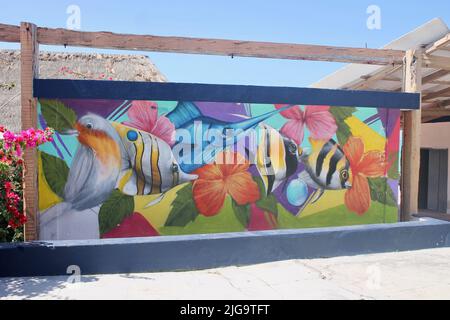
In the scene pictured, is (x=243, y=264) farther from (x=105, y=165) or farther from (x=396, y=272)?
(x=105, y=165)

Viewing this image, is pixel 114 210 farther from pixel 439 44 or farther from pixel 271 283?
pixel 439 44

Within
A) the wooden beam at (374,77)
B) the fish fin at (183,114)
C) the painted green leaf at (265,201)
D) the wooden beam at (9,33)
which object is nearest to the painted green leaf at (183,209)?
the fish fin at (183,114)

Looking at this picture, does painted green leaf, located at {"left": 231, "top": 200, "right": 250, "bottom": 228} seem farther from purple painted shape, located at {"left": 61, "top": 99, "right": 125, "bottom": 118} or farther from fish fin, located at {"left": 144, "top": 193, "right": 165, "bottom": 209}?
purple painted shape, located at {"left": 61, "top": 99, "right": 125, "bottom": 118}

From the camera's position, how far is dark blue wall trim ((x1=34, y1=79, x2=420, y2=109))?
6133mm

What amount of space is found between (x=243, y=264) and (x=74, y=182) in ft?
8.80

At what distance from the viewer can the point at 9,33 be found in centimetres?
595

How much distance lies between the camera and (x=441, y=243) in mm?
6887

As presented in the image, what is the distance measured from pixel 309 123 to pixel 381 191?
1.84 m

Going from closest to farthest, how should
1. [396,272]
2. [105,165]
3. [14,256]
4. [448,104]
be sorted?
[14,256], [396,272], [105,165], [448,104]

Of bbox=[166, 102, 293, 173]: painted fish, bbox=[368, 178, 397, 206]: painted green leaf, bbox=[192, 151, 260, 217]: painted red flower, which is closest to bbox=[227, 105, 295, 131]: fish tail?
bbox=[166, 102, 293, 173]: painted fish

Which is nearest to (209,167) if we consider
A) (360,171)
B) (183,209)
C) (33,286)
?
(183,209)

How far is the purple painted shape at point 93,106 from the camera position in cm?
625

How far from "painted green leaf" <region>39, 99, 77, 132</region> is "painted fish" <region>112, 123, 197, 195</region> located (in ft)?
2.09
